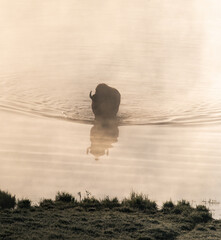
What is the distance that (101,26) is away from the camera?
39719mm

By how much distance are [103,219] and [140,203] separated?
3.69ft

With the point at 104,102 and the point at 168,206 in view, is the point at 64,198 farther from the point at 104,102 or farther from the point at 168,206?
the point at 104,102

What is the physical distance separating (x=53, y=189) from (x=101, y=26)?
1040 inches

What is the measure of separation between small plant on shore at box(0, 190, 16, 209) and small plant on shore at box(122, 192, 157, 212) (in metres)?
1.95

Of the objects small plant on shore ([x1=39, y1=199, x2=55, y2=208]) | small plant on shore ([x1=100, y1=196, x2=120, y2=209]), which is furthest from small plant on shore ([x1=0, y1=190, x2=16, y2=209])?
small plant on shore ([x1=100, y1=196, x2=120, y2=209])

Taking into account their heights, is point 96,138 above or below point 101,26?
below

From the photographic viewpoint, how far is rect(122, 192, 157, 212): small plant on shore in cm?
1321

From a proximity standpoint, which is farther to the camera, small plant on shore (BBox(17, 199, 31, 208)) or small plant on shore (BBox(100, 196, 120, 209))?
small plant on shore (BBox(100, 196, 120, 209))

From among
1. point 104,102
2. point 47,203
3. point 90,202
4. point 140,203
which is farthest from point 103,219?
point 104,102

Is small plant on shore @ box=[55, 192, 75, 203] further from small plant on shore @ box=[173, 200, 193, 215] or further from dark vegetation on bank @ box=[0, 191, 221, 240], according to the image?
small plant on shore @ box=[173, 200, 193, 215]

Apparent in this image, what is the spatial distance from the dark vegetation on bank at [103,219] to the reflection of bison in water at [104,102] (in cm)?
587

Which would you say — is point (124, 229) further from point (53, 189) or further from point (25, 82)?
point (25, 82)

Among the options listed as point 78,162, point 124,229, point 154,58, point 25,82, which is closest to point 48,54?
point 154,58

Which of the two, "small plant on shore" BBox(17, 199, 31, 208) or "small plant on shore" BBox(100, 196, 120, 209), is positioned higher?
"small plant on shore" BBox(100, 196, 120, 209)
